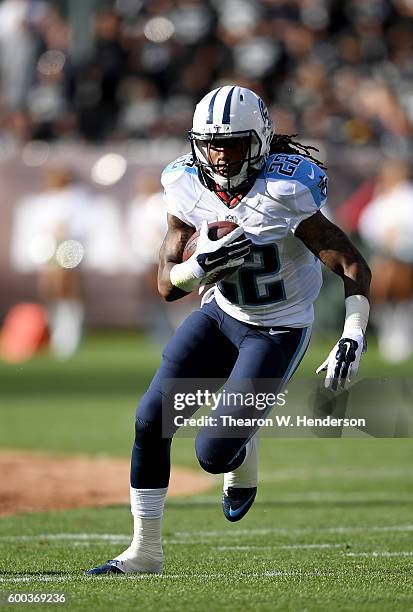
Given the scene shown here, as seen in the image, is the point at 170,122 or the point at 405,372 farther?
the point at 170,122

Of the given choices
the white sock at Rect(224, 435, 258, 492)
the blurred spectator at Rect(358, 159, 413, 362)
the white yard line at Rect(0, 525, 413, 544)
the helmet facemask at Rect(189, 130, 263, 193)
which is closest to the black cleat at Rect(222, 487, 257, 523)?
the white sock at Rect(224, 435, 258, 492)

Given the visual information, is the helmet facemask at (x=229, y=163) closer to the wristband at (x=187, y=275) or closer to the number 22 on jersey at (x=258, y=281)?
the number 22 on jersey at (x=258, y=281)

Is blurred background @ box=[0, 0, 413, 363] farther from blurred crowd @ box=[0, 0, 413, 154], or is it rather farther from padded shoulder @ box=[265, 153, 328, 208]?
padded shoulder @ box=[265, 153, 328, 208]

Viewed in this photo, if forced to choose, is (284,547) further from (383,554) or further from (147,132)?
(147,132)

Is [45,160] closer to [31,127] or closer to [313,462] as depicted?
[31,127]

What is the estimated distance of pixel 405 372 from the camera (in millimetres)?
12102

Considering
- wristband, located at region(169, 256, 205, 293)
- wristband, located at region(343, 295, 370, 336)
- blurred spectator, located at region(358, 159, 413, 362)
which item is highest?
wristband, located at region(169, 256, 205, 293)

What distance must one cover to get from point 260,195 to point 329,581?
145 centimetres

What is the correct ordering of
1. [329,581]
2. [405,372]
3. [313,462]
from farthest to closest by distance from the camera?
[405,372] → [313,462] → [329,581]

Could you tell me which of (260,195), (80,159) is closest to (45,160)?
(80,159)

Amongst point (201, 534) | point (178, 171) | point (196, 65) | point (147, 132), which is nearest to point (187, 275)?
point (178, 171)

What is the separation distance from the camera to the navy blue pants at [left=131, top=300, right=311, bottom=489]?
4730 millimetres

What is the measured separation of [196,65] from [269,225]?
36.6 feet

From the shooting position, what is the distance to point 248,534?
5.90 metres
